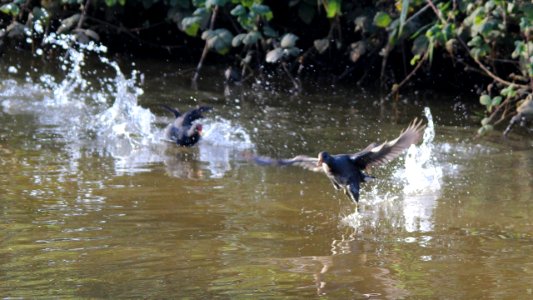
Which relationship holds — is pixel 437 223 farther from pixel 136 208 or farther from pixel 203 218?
pixel 136 208

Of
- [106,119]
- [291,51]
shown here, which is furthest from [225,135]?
[291,51]

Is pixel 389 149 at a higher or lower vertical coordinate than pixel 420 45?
lower

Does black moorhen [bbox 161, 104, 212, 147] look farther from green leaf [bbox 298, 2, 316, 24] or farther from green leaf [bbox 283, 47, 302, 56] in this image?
green leaf [bbox 298, 2, 316, 24]

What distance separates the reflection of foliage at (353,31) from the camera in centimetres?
682

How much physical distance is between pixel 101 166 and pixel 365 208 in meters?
1.75

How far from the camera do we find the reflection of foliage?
6.82 metres

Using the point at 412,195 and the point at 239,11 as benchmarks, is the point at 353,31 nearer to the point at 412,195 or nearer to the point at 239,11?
the point at 239,11

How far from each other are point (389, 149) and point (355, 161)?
8.8 inches

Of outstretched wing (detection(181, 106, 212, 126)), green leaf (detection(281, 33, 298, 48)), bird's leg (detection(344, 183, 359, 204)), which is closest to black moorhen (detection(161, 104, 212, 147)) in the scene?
outstretched wing (detection(181, 106, 212, 126))

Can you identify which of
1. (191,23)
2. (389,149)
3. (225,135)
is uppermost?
(191,23)

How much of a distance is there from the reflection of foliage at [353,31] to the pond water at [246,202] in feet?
1.33

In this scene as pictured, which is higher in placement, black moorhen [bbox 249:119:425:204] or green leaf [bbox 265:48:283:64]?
green leaf [bbox 265:48:283:64]

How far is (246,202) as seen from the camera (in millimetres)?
5203

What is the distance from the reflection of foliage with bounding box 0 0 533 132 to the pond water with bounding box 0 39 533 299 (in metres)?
0.41
